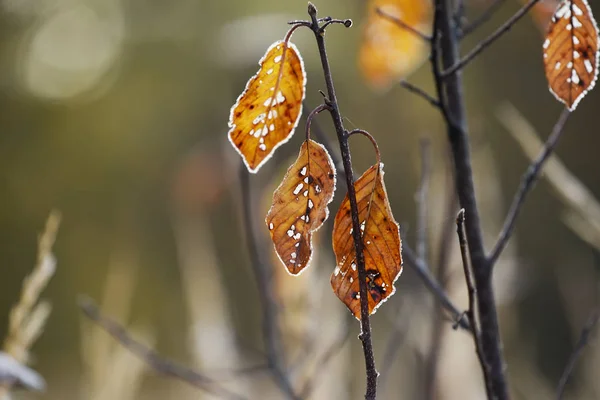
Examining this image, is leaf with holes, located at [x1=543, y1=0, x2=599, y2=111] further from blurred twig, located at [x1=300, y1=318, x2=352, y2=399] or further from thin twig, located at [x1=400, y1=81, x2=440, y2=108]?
blurred twig, located at [x1=300, y1=318, x2=352, y2=399]

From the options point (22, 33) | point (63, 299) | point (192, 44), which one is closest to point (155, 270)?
point (63, 299)

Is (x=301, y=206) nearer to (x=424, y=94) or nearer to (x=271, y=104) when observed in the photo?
(x=271, y=104)

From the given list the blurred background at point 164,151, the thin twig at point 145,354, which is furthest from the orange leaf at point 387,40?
the blurred background at point 164,151

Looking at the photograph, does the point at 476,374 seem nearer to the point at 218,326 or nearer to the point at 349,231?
the point at 218,326

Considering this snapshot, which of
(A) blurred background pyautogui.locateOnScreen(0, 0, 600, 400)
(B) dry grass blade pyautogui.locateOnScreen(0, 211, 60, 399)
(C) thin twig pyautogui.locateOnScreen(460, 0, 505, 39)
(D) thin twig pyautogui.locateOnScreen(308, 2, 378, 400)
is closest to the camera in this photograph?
(D) thin twig pyautogui.locateOnScreen(308, 2, 378, 400)

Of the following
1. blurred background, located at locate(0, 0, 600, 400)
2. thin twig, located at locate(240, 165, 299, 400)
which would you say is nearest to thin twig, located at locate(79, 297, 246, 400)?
thin twig, located at locate(240, 165, 299, 400)

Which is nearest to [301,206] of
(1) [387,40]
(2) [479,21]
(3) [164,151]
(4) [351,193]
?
(4) [351,193]
